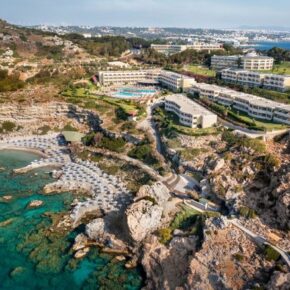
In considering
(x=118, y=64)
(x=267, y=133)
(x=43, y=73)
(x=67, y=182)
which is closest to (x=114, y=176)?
(x=67, y=182)

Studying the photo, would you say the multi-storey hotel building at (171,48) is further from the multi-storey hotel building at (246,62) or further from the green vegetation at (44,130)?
the green vegetation at (44,130)

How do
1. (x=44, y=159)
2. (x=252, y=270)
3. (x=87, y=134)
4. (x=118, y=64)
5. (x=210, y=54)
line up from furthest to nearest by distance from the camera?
(x=210, y=54), (x=118, y=64), (x=87, y=134), (x=44, y=159), (x=252, y=270)

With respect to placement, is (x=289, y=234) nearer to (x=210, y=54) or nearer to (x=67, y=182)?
(x=67, y=182)

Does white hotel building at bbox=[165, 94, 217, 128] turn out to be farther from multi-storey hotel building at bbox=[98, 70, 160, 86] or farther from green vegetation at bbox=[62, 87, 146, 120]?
multi-storey hotel building at bbox=[98, 70, 160, 86]

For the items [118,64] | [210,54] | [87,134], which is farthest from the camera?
[210,54]

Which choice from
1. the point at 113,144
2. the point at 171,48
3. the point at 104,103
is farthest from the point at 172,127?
the point at 171,48

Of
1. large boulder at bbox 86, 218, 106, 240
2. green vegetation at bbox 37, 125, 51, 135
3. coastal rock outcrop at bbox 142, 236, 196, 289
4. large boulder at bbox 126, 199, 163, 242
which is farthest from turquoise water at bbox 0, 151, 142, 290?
green vegetation at bbox 37, 125, 51, 135

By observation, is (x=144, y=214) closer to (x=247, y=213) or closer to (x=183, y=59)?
(x=247, y=213)
